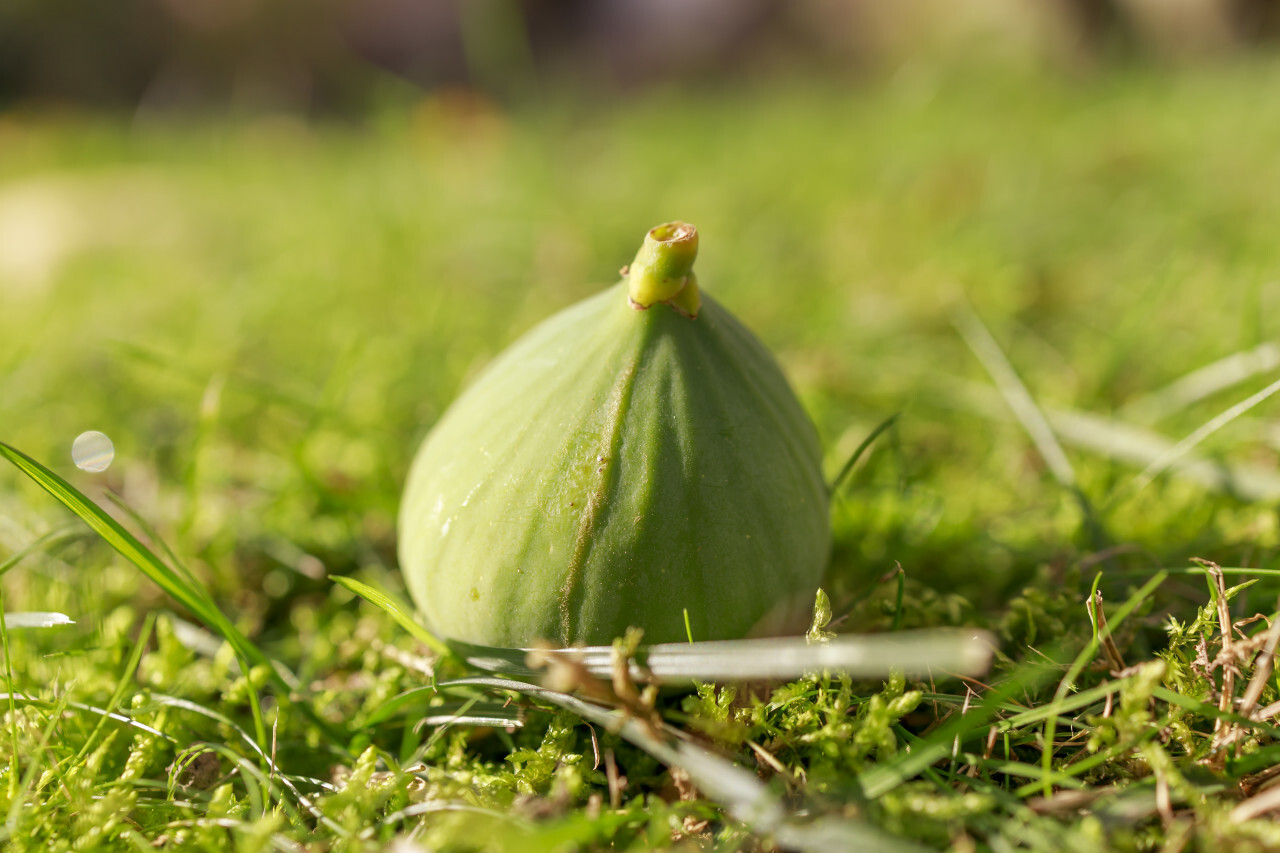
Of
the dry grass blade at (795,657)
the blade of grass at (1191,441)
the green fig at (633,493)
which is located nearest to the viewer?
the dry grass blade at (795,657)

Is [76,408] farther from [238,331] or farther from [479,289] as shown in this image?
[479,289]

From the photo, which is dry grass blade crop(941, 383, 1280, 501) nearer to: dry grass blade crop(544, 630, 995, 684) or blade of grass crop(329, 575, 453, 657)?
dry grass blade crop(544, 630, 995, 684)

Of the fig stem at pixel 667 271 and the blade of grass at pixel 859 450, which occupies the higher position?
the fig stem at pixel 667 271

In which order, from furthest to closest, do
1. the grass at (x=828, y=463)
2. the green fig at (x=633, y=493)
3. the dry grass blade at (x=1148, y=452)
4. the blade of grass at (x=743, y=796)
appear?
the dry grass blade at (x=1148, y=452) → the green fig at (x=633, y=493) → the grass at (x=828, y=463) → the blade of grass at (x=743, y=796)

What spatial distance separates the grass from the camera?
135 centimetres

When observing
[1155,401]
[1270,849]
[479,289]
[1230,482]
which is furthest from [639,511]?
[479,289]

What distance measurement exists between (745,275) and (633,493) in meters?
2.82

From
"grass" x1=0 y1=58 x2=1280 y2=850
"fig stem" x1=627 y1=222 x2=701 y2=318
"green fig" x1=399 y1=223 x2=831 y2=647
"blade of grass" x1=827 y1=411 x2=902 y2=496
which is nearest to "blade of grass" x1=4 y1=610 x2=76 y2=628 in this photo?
"grass" x1=0 y1=58 x2=1280 y2=850

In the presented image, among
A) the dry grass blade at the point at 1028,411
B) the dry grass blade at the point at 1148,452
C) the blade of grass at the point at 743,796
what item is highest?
the dry grass blade at the point at 1028,411

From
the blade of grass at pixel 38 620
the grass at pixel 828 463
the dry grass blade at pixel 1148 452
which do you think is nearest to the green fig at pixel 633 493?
the grass at pixel 828 463

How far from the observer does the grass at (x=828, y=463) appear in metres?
1.35

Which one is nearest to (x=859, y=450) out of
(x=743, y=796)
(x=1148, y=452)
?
(x=743, y=796)

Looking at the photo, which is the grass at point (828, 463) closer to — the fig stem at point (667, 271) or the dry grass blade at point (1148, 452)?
the dry grass blade at point (1148, 452)

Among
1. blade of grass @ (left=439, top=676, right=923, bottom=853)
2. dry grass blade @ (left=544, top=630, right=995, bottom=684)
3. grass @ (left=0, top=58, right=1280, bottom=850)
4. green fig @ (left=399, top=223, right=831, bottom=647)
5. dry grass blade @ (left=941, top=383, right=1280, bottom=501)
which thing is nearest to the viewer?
dry grass blade @ (left=544, top=630, right=995, bottom=684)
